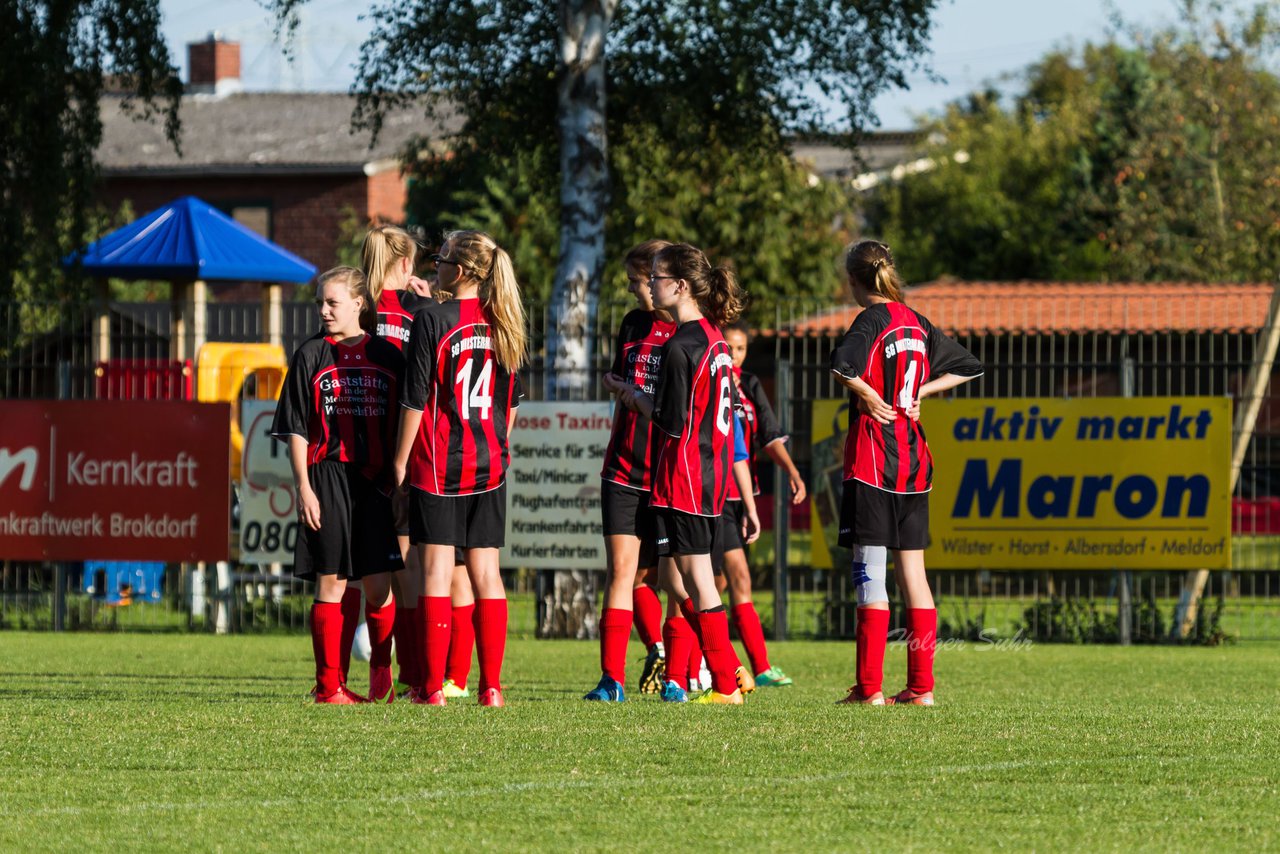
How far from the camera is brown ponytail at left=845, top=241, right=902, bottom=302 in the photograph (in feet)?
27.0

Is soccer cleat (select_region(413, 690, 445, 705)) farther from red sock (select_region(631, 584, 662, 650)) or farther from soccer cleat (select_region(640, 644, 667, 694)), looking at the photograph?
red sock (select_region(631, 584, 662, 650))

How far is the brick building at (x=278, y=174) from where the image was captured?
47062mm

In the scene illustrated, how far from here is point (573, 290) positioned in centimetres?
1534

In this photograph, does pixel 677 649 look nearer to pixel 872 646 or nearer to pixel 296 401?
pixel 872 646

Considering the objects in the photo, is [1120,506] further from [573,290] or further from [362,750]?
[362,750]

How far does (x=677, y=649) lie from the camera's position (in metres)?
8.59

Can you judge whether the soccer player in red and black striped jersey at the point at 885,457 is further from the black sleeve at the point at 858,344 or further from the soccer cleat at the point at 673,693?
the soccer cleat at the point at 673,693

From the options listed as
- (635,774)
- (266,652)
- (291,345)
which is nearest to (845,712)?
(635,774)

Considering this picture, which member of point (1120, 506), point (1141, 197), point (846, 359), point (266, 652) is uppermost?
point (1141, 197)

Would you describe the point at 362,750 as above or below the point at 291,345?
below

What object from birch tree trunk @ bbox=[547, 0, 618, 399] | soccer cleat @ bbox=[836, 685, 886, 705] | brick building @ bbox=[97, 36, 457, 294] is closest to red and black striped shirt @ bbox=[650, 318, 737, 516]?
soccer cleat @ bbox=[836, 685, 886, 705]

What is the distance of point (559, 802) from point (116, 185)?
4546 cm

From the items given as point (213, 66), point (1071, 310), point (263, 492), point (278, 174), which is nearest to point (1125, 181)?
point (1071, 310)

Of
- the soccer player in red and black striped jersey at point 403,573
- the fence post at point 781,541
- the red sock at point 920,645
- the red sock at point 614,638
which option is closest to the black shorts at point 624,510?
the red sock at point 614,638
